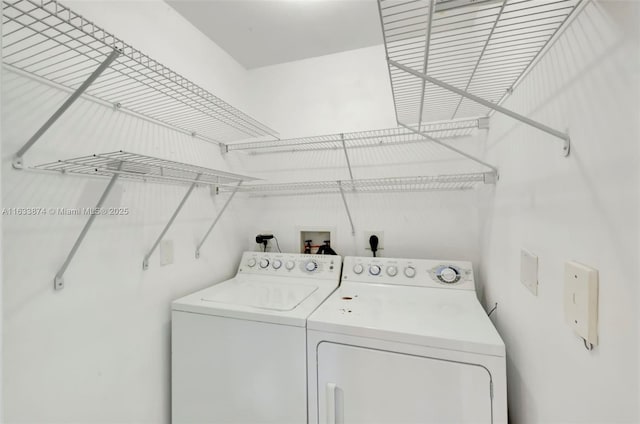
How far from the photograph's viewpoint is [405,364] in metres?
1.09

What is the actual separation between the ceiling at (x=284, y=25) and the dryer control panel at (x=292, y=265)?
1.45 metres

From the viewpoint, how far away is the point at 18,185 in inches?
37.5

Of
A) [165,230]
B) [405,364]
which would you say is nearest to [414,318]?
[405,364]

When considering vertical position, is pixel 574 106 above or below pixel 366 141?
below

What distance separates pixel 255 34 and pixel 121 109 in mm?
1011

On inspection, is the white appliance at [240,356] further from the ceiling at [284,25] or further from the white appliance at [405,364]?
the ceiling at [284,25]

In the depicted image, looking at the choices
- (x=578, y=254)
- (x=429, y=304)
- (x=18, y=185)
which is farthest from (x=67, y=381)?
(x=578, y=254)

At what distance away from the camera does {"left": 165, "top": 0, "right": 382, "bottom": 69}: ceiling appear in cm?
160

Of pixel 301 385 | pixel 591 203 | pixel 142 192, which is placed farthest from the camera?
pixel 142 192

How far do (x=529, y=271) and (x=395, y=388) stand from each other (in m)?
0.65

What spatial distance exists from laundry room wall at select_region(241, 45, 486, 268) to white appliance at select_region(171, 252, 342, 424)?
647 millimetres

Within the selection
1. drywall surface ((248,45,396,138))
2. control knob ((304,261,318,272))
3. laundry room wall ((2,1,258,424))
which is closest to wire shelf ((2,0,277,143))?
laundry room wall ((2,1,258,424))

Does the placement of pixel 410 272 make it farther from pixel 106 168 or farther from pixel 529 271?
pixel 106 168

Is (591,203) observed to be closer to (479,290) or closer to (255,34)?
(479,290)
